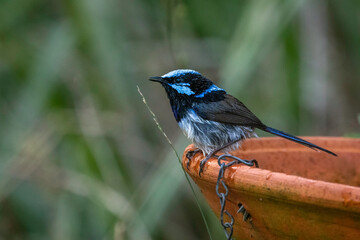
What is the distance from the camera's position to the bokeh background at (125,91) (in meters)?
3.76

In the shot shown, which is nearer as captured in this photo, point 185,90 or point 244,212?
point 244,212

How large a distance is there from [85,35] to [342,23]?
7.42 ft

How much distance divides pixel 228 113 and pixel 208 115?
0.10 meters

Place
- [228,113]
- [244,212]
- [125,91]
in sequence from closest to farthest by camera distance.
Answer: [244,212], [228,113], [125,91]

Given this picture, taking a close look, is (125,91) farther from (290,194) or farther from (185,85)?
(290,194)

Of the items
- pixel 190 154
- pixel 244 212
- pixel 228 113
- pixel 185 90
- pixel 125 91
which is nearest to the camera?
pixel 244 212

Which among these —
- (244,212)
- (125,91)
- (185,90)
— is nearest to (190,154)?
(185,90)

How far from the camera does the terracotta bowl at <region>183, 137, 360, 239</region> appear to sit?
1.72 m

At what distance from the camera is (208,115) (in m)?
2.92

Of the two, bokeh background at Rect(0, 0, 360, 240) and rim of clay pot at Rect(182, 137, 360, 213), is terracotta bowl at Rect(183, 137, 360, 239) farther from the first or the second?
bokeh background at Rect(0, 0, 360, 240)

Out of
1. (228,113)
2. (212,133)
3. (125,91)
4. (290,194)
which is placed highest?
(290,194)

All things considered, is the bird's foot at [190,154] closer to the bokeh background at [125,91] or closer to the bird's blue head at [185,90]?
the bird's blue head at [185,90]

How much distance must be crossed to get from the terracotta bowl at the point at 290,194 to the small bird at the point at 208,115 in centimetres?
21

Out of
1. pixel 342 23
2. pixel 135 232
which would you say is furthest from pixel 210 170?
pixel 342 23
